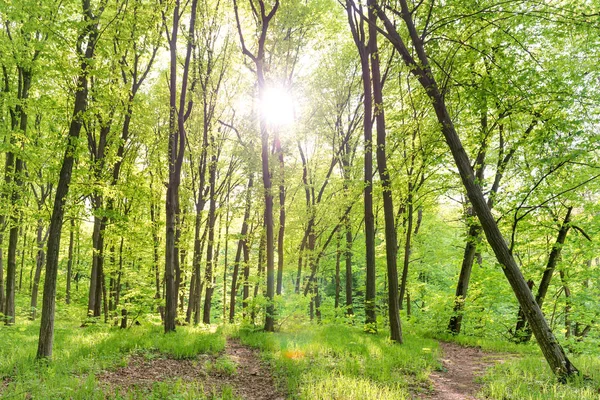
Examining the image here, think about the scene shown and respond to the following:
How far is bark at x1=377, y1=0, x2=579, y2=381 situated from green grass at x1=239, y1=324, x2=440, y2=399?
2.17 m

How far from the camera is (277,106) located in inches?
546

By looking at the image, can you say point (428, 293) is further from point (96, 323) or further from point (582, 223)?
point (96, 323)

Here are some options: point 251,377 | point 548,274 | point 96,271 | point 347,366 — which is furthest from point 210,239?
point 548,274

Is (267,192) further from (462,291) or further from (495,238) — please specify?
(462,291)

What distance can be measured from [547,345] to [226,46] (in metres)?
→ 16.1

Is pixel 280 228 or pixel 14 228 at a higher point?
pixel 280 228

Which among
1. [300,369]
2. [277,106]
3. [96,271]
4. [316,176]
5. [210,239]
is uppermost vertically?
[277,106]

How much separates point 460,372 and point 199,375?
5.48 metres

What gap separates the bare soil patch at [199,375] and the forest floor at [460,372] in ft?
9.37

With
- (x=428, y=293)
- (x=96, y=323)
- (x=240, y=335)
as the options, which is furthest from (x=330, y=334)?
(x=428, y=293)

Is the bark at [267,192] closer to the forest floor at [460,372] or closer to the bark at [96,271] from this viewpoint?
the forest floor at [460,372]

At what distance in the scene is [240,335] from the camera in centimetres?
1072

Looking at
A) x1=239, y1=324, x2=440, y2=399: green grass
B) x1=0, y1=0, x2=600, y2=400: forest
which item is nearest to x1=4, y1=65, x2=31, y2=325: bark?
x1=0, y1=0, x2=600, y2=400: forest

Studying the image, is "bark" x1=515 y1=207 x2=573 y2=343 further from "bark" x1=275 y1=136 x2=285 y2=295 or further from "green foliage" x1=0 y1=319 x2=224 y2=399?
"green foliage" x1=0 y1=319 x2=224 y2=399
